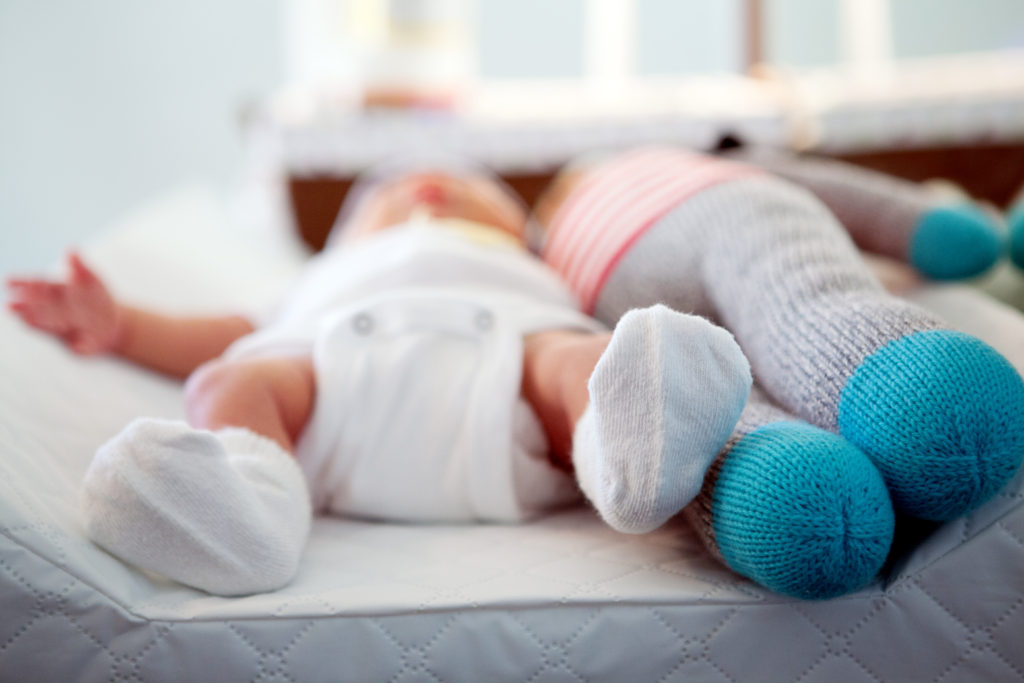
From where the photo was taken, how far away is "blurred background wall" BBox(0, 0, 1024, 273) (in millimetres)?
2037

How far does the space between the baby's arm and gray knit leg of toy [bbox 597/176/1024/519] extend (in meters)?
0.49

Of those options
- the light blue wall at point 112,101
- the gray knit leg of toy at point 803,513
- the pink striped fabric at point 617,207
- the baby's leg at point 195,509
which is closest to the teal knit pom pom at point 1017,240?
the pink striped fabric at point 617,207

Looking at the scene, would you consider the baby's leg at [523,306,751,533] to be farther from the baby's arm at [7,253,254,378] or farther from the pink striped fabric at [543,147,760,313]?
the baby's arm at [7,253,254,378]

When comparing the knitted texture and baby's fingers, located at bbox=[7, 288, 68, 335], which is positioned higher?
the knitted texture

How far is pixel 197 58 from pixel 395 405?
1.92 meters

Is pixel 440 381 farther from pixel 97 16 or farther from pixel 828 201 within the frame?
pixel 97 16

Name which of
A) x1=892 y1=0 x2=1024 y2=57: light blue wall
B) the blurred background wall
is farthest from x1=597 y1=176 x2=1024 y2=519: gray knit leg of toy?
x1=892 y1=0 x2=1024 y2=57: light blue wall

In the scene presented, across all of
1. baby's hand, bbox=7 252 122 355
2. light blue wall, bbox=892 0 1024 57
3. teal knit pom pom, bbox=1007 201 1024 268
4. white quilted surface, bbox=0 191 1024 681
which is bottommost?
white quilted surface, bbox=0 191 1024 681

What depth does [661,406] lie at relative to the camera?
1.58ft

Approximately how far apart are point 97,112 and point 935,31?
7.02ft

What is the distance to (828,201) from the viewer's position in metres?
1.00

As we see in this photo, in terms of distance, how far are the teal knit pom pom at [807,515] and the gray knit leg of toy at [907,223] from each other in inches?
20.9

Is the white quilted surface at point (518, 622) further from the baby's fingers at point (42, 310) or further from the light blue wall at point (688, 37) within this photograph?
the light blue wall at point (688, 37)

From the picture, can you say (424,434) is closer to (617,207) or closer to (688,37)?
(617,207)
